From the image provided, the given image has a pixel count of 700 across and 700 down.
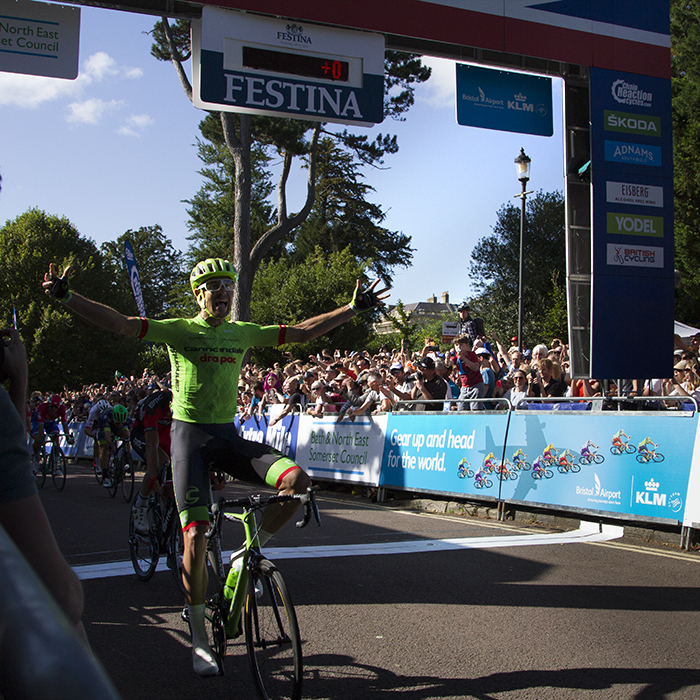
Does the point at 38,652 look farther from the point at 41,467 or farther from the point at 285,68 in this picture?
the point at 41,467

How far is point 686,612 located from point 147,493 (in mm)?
4451

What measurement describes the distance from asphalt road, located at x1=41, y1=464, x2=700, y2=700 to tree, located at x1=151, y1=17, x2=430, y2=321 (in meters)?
12.1

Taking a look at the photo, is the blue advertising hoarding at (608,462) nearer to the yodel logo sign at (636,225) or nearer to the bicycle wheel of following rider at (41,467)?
the yodel logo sign at (636,225)

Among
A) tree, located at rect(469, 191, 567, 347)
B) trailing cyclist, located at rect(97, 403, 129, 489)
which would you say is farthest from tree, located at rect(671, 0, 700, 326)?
trailing cyclist, located at rect(97, 403, 129, 489)

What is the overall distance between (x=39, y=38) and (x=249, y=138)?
11.5m

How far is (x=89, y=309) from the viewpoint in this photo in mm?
4477

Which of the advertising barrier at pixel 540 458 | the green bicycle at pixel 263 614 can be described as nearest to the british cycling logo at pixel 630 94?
the advertising barrier at pixel 540 458

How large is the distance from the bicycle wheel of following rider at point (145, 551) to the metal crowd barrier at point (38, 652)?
615cm

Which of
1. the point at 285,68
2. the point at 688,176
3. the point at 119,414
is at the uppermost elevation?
the point at 688,176

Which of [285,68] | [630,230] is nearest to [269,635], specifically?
[285,68]

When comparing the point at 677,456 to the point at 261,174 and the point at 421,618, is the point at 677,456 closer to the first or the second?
the point at 421,618

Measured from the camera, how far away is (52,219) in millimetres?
53375

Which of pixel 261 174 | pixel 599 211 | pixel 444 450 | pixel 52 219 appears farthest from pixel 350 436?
pixel 261 174

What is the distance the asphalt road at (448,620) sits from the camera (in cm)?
411
